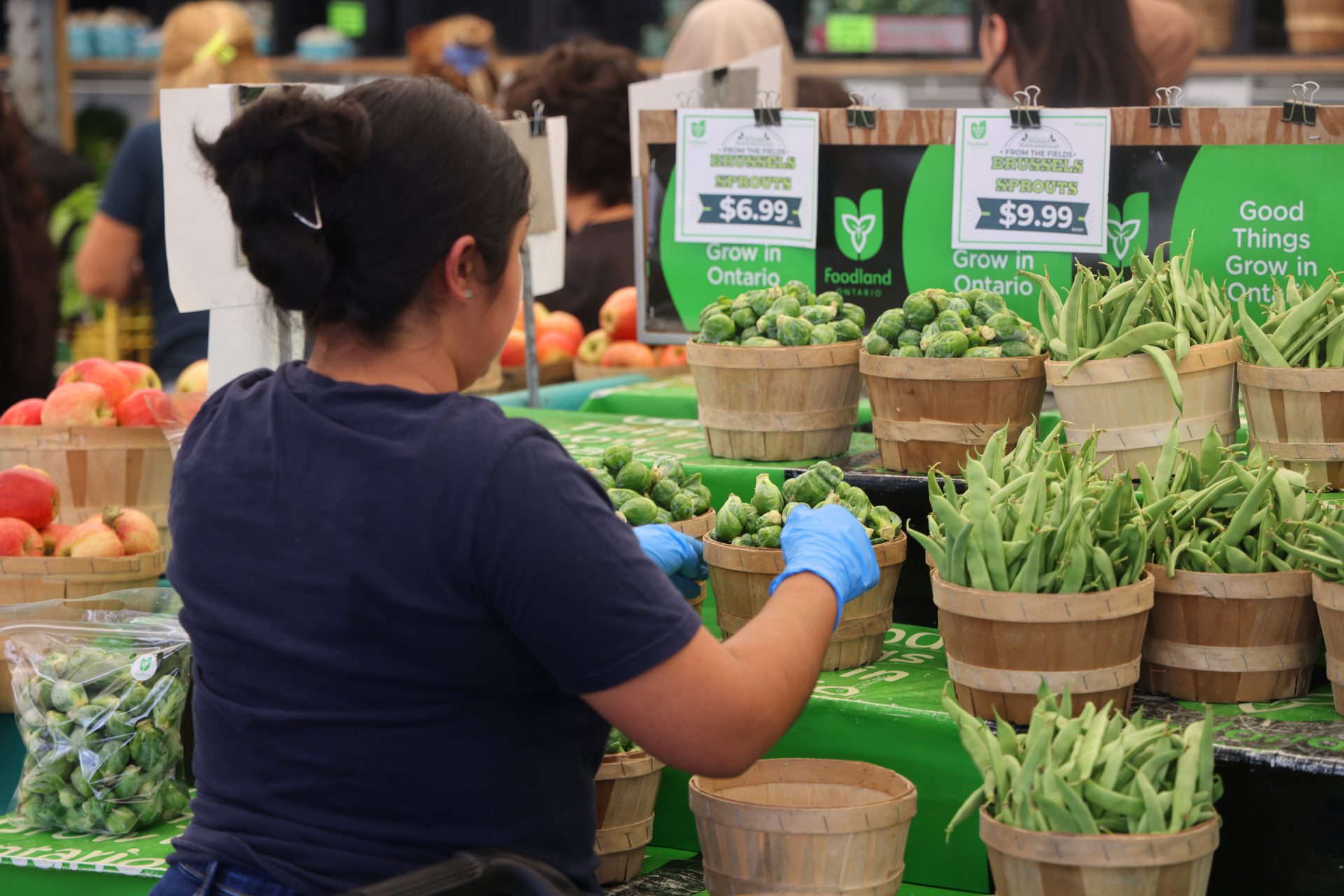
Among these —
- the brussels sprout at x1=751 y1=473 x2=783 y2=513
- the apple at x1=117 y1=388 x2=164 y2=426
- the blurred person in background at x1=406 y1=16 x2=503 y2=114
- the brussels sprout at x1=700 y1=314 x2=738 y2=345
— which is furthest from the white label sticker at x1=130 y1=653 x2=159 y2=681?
the blurred person in background at x1=406 y1=16 x2=503 y2=114

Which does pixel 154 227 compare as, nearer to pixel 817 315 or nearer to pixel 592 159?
pixel 592 159

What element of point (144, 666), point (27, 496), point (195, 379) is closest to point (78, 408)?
point (27, 496)

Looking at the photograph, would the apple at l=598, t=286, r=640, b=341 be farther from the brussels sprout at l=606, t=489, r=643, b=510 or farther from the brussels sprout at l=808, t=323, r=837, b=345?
the brussels sprout at l=606, t=489, r=643, b=510

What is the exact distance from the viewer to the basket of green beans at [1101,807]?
6.00 feet

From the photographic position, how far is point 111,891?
7.91ft

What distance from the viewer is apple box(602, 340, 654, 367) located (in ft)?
15.6

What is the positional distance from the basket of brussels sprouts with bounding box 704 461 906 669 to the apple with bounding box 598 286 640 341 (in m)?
2.35

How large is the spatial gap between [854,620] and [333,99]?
4.11ft

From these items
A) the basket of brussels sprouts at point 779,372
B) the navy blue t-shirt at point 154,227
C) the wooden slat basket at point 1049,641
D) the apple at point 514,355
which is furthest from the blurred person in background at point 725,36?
the wooden slat basket at point 1049,641

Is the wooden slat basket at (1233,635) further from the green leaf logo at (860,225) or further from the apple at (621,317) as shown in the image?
the apple at (621,317)

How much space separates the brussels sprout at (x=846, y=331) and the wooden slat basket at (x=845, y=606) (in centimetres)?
54

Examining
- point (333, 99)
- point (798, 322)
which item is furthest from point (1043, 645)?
point (333, 99)

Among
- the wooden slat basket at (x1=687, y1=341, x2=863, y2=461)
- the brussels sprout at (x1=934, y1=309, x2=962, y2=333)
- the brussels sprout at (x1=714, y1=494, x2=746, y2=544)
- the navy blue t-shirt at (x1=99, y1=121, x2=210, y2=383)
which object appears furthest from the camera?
the navy blue t-shirt at (x1=99, y1=121, x2=210, y2=383)

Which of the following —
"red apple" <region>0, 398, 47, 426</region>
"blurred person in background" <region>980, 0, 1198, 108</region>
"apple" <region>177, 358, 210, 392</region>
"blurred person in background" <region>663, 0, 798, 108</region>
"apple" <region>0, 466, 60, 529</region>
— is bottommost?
"apple" <region>0, 466, 60, 529</region>
